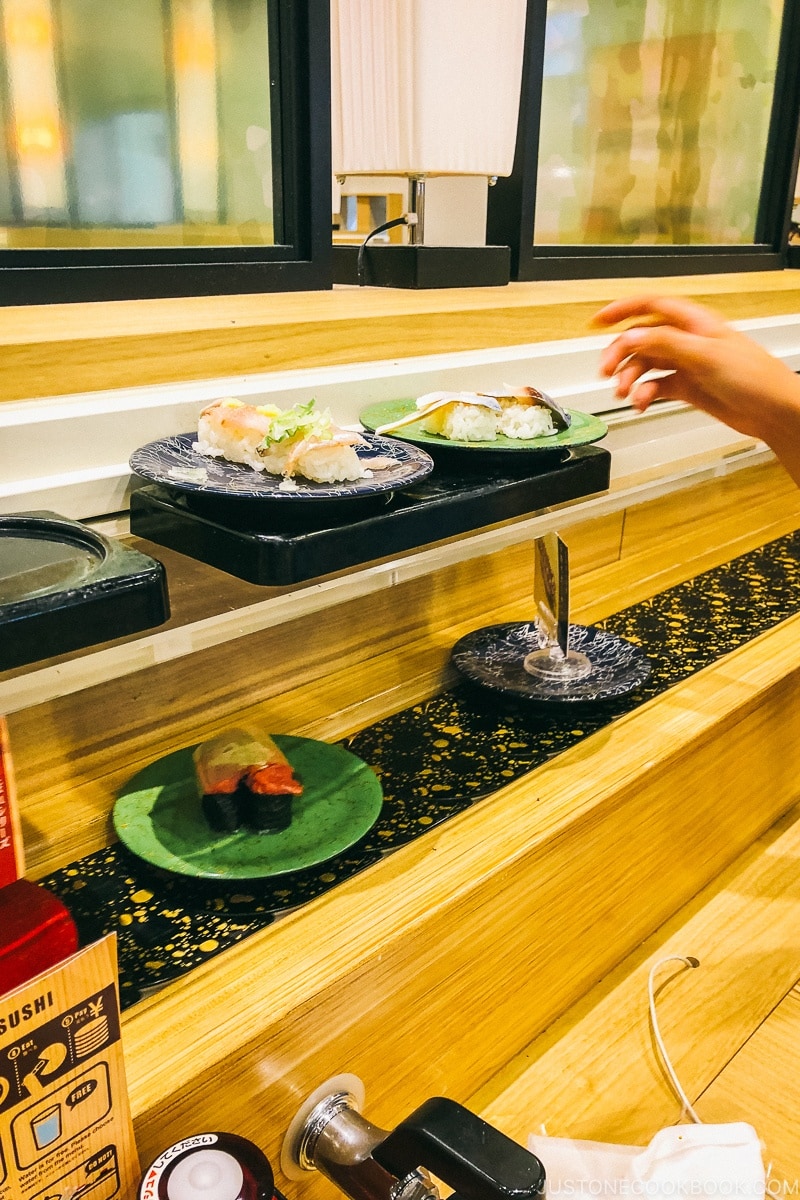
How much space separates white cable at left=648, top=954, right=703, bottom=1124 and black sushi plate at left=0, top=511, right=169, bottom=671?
882 mm

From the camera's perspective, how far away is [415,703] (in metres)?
1.37

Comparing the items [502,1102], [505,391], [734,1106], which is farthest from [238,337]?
[734,1106]

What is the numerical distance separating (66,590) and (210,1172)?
0.42 metres

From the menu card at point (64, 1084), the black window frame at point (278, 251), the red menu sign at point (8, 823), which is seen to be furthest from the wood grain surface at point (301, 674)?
the black window frame at point (278, 251)

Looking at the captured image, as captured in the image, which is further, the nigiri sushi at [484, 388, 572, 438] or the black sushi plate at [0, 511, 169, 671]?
the nigiri sushi at [484, 388, 572, 438]

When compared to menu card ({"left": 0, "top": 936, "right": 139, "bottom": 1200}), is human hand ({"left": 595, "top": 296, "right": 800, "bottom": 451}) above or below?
above

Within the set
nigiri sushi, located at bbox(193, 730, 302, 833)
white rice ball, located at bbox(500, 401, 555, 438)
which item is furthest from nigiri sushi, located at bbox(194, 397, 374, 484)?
nigiri sushi, located at bbox(193, 730, 302, 833)

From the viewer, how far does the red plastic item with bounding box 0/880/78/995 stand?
715 millimetres

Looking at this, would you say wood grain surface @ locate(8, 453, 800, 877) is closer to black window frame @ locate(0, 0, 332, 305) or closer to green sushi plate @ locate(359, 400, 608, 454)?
green sushi plate @ locate(359, 400, 608, 454)

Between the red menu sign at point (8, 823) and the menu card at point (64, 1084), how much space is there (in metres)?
0.11

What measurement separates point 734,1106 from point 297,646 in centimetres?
80

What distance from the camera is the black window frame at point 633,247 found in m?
1.71

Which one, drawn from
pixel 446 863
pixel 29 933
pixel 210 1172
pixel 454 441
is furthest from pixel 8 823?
pixel 454 441

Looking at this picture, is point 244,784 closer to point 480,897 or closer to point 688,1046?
point 480,897
